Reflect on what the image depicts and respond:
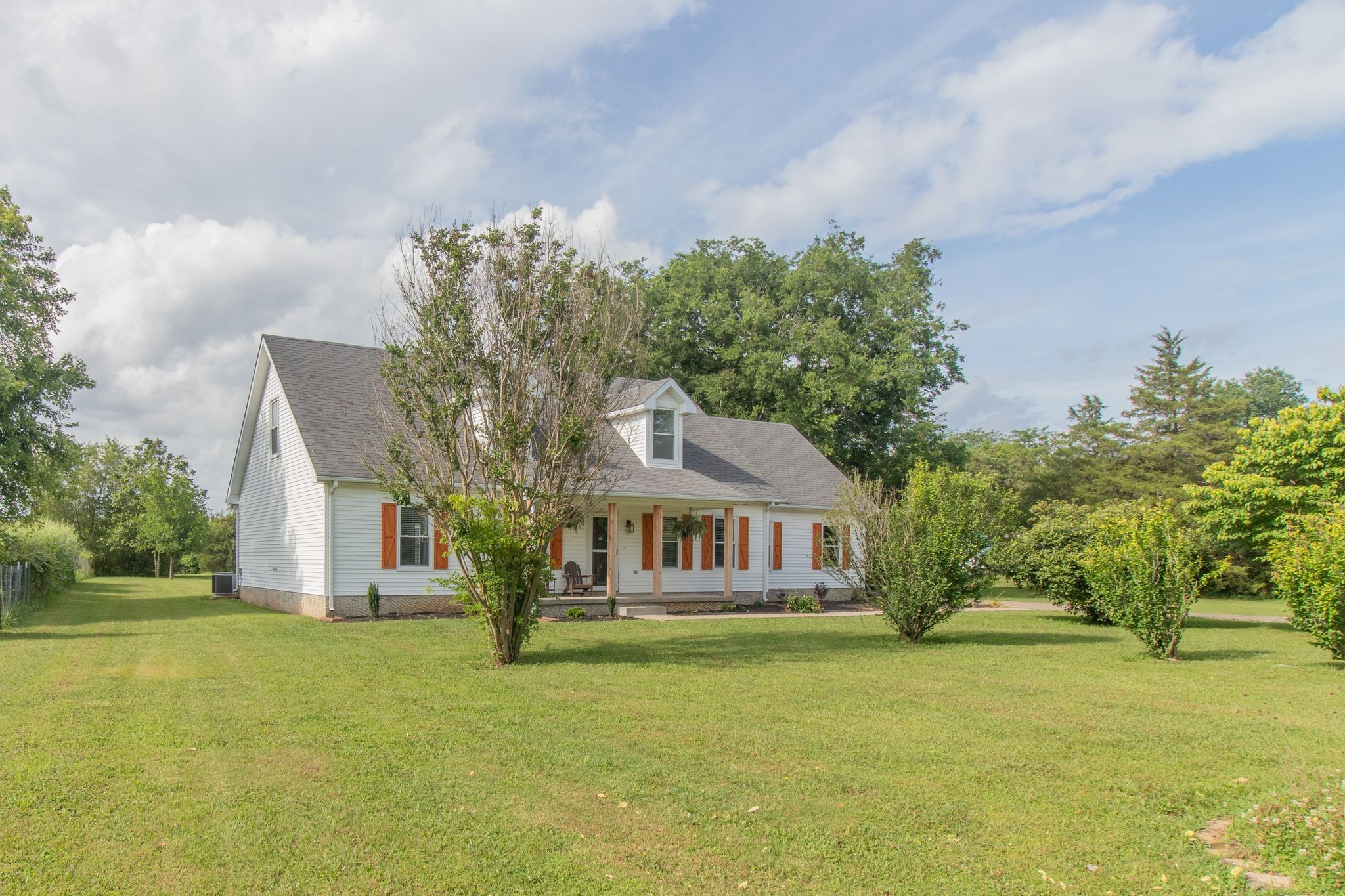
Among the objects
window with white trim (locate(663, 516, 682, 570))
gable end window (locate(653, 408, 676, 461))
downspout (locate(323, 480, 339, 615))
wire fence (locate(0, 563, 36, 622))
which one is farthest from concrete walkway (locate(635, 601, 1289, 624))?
wire fence (locate(0, 563, 36, 622))

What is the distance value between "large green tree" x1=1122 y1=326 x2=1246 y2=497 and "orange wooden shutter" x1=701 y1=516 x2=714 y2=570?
20.1 m

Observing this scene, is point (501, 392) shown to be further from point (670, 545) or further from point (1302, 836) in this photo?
point (670, 545)

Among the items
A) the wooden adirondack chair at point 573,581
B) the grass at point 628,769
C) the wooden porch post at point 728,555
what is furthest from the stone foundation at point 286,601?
the wooden porch post at point 728,555

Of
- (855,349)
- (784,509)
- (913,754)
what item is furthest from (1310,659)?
(855,349)

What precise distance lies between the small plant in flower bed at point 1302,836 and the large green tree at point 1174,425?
102ft

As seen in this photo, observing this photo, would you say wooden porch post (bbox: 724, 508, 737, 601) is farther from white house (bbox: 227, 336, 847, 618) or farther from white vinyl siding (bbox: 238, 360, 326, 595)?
white vinyl siding (bbox: 238, 360, 326, 595)

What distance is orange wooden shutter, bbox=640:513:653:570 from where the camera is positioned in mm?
21625

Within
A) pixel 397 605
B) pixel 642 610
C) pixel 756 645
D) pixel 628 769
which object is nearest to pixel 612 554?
pixel 642 610

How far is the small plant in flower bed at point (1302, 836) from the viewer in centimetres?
436

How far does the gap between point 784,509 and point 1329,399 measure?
12.5 m

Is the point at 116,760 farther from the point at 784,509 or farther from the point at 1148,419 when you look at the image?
the point at 1148,419

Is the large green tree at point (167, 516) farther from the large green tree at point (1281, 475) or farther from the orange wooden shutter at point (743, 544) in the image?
the large green tree at point (1281, 475)

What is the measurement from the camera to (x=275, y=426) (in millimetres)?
20906

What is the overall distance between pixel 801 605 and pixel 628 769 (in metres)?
16.2
